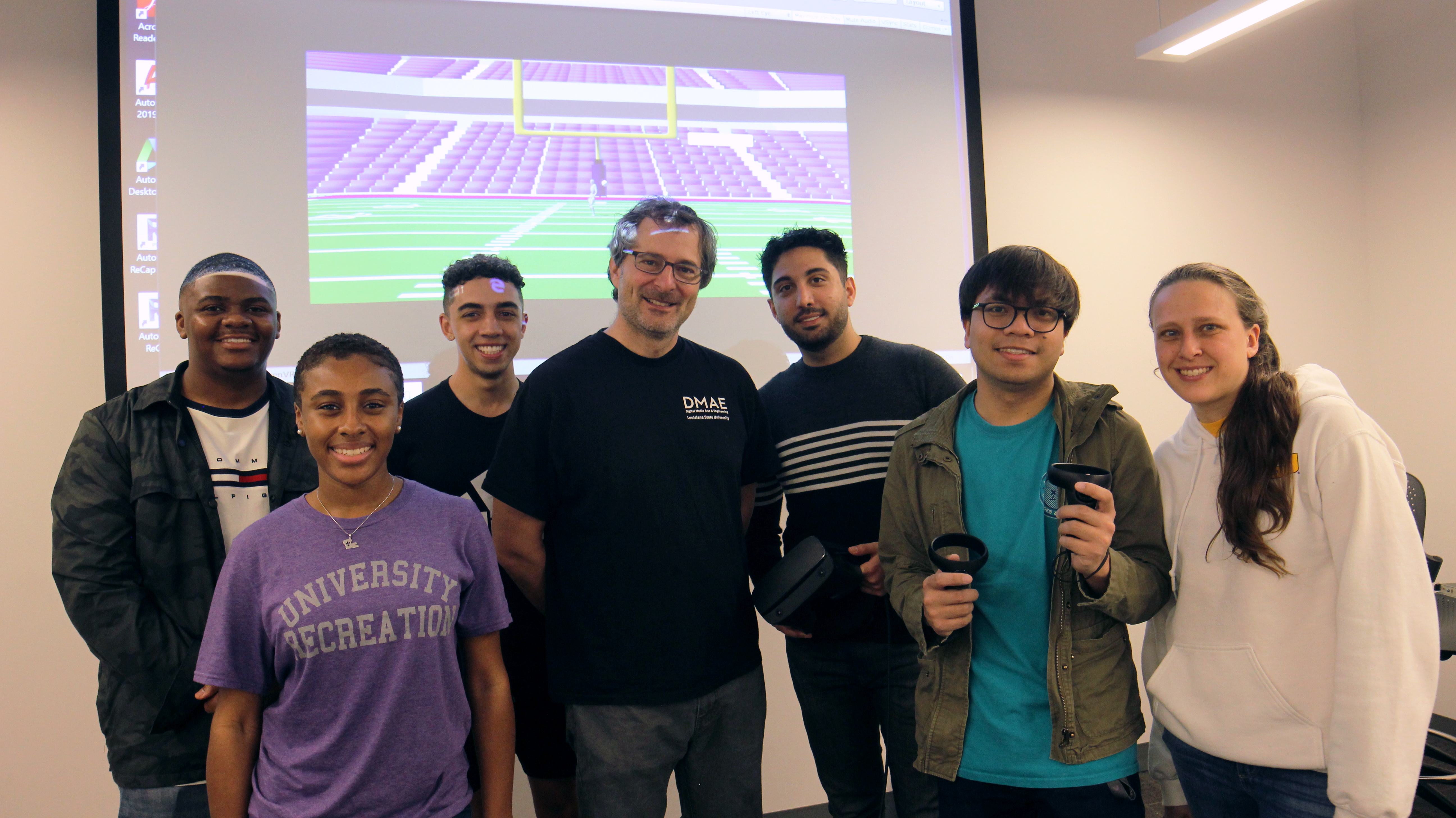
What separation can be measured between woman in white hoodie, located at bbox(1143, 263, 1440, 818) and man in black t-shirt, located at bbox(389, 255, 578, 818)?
1.48 meters

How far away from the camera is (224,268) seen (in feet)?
5.51

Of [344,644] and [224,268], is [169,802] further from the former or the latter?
[224,268]

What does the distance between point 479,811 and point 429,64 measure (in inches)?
94.5

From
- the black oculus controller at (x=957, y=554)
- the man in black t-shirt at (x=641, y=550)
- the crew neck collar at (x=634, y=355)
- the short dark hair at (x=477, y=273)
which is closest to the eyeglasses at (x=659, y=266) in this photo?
the man in black t-shirt at (x=641, y=550)

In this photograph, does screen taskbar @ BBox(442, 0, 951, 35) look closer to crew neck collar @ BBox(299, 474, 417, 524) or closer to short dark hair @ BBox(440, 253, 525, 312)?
short dark hair @ BBox(440, 253, 525, 312)

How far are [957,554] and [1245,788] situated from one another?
26.7 inches

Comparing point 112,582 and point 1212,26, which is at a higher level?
point 1212,26

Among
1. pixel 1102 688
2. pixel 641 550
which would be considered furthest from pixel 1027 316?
pixel 641 550

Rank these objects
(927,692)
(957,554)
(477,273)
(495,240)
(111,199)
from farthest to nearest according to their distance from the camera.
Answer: (495,240), (111,199), (477,273), (927,692), (957,554)

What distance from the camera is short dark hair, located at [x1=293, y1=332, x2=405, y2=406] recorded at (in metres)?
1.41

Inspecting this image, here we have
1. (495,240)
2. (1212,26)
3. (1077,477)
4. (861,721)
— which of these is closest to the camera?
(1077,477)

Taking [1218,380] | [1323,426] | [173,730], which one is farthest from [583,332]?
[1323,426]

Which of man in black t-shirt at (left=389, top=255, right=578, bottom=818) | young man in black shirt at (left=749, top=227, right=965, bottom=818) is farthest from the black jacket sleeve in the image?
young man in black shirt at (left=749, top=227, right=965, bottom=818)

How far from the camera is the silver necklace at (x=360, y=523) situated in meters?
1.33
